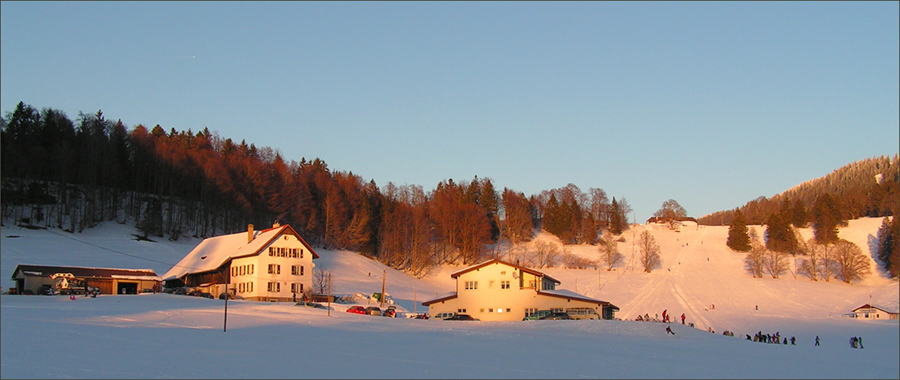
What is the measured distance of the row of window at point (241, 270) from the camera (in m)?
64.7

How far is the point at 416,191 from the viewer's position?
147m

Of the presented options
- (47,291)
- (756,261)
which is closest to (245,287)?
(47,291)

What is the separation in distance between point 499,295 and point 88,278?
35625mm

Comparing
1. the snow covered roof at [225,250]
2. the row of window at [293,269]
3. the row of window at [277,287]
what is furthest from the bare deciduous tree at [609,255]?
the row of window at [277,287]

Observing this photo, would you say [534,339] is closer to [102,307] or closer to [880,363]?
[880,363]

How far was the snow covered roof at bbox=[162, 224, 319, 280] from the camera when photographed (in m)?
65.4

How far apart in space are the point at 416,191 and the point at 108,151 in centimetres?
6625

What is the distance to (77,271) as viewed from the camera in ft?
194

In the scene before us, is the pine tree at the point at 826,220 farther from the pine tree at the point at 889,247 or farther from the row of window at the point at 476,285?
the row of window at the point at 476,285

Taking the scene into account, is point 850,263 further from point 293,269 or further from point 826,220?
point 293,269

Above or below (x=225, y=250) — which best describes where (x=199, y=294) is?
below

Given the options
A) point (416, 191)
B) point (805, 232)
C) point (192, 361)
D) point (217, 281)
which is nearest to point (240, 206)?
point (217, 281)

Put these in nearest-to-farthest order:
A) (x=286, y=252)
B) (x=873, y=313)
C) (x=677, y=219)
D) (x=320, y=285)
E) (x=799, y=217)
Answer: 1. (x=286, y=252)
2. (x=320, y=285)
3. (x=873, y=313)
4. (x=799, y=217)
5. (x=677, y=219)

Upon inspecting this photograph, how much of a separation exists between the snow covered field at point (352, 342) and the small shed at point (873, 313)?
242 cm
